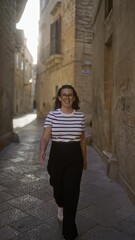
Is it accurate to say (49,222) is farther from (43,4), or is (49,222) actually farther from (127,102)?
(43,4)

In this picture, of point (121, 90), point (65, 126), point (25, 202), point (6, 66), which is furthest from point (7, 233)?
point (6, 66)

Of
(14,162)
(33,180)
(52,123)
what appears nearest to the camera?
(52,123)

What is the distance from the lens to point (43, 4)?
25484 millimetres

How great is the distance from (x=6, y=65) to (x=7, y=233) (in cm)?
705

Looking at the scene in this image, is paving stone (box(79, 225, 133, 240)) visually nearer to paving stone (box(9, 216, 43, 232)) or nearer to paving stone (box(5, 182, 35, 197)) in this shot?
paving stone (box(9, 216, 43, 232))

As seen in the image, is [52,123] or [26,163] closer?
[52,123]

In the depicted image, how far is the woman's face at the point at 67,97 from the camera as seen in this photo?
3.26 m

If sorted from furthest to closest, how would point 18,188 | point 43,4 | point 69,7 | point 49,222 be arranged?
point 43,4 < point 69,7 < point 18,188 < point 49,222

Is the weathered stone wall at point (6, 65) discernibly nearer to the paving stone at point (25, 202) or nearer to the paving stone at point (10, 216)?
the paving stone at point (25, 202)

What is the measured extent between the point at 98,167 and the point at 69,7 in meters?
13.0

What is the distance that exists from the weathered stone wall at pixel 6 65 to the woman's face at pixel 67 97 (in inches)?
233

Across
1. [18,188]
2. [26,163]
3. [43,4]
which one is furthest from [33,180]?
[43,4]

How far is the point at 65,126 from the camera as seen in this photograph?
10.4ft

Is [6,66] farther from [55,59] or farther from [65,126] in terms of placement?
[55,59]
